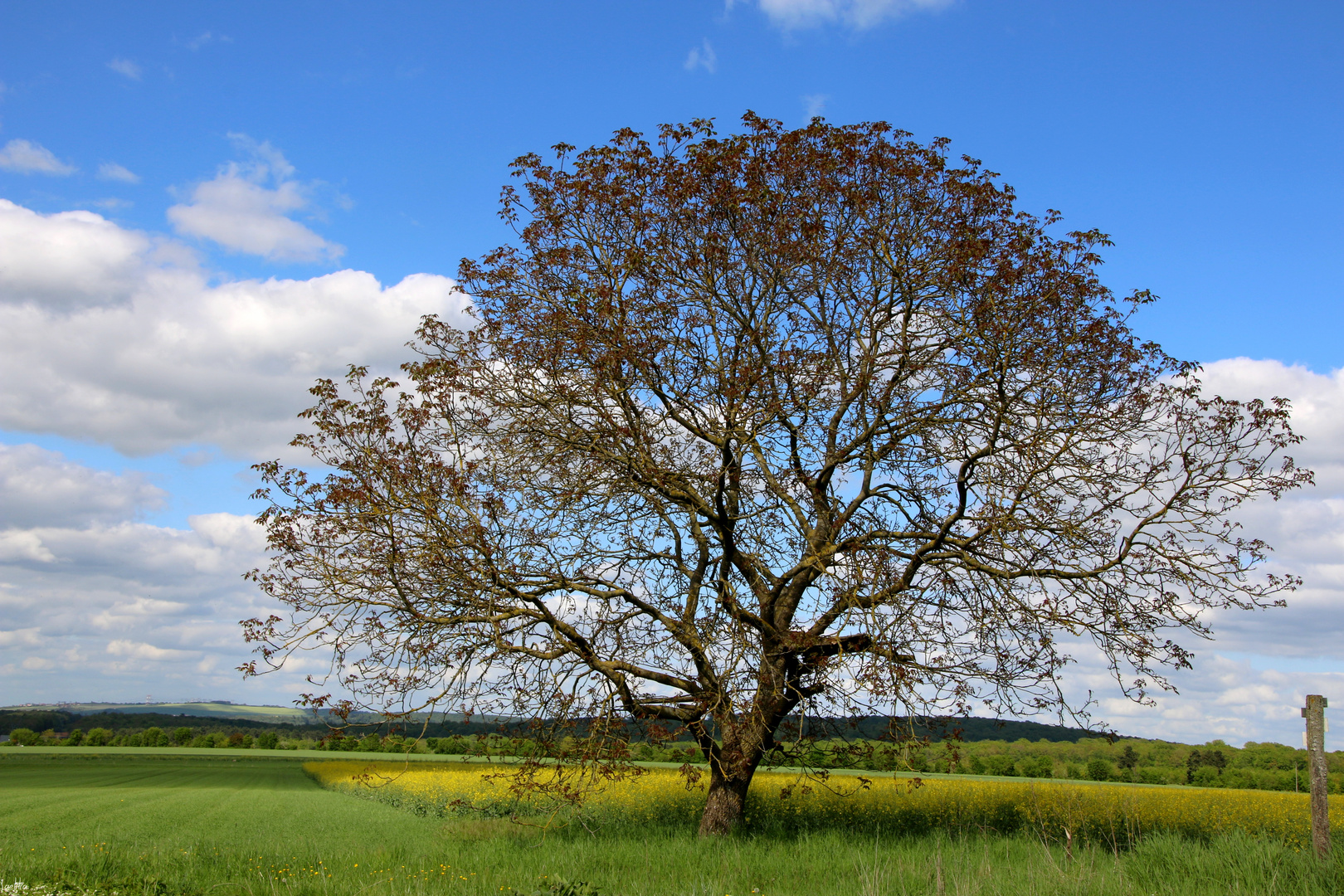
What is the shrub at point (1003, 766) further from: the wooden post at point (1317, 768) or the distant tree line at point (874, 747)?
the wooden post at point (1317, 768)

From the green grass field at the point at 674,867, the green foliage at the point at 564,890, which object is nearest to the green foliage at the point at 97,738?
the green grass field at the point at 674,867

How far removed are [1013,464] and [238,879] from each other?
36.8ft

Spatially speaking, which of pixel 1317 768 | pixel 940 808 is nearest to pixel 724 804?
pixel 940 808

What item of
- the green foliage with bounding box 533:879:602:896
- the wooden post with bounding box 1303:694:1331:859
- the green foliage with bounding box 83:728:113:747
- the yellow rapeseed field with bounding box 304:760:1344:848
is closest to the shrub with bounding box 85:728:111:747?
the green foliage with bounding box 83:728:113:747

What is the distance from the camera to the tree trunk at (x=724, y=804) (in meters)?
12.2

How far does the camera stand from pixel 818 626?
11.9m

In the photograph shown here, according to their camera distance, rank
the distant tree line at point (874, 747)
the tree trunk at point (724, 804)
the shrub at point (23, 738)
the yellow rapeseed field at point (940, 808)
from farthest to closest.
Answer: the shrub at point (23, 738)
the yellow rapeseed field at point (940, 808)
the tree trunk at point (724, 804)
the distant tree line at point (874, 747)

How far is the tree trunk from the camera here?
1223cm

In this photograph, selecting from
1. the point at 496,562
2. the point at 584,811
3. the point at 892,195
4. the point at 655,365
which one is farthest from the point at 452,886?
the point at 892,195

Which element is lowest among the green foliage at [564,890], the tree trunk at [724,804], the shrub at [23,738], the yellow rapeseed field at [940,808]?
the shrub at [23,738]

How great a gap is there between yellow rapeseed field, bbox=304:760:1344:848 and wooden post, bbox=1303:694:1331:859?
1.32 meters

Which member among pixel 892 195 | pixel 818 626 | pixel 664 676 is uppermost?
pixel 892 195

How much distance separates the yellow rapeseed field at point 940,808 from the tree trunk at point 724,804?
2.74ft

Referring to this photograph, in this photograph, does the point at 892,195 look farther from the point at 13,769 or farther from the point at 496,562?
the point at 13,769
